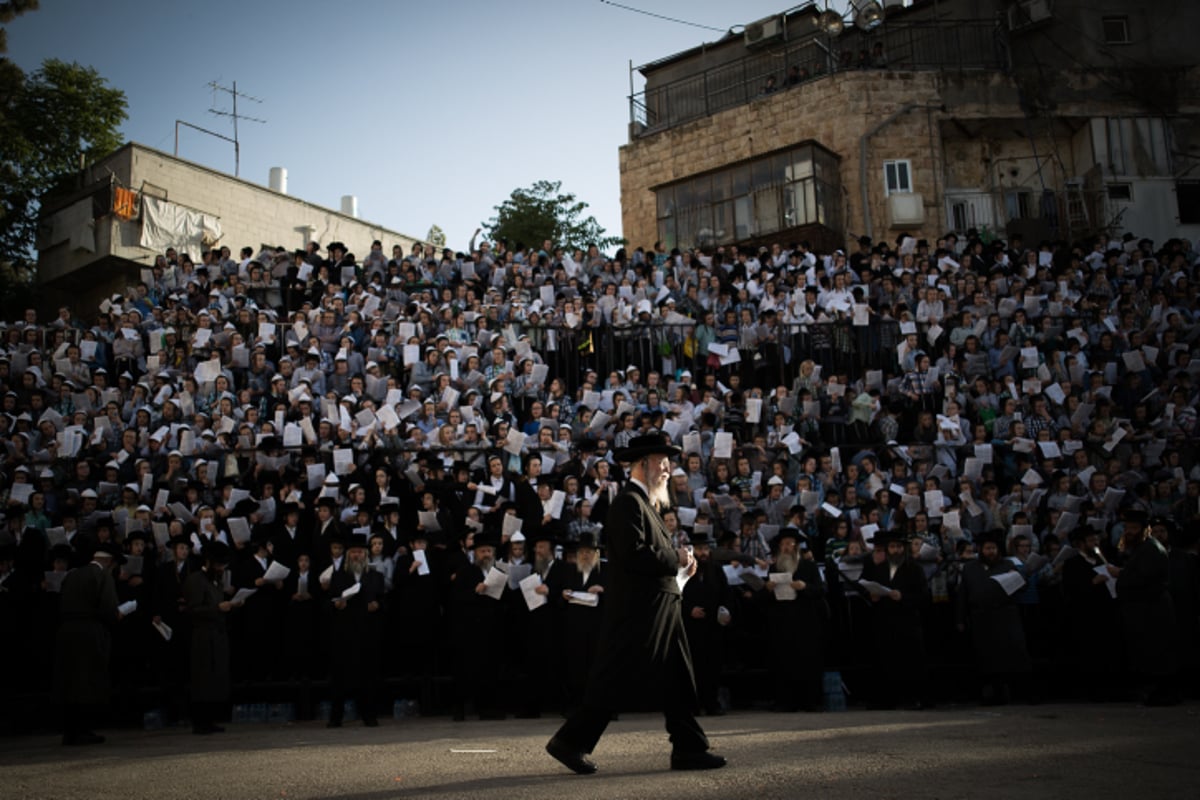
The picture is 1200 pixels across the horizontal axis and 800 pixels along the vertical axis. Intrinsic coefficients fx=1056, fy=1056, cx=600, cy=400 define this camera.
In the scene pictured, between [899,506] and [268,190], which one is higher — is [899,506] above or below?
below

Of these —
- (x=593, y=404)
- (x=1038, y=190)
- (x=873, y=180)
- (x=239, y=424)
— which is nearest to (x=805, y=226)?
(x=873, y=180)

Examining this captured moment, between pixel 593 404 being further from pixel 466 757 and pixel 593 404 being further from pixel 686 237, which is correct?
pixel 686 237

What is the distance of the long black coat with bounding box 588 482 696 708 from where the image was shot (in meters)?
6.43

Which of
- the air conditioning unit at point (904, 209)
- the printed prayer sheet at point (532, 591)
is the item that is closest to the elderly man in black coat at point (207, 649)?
the printed prayer sheet at point (532, 591)

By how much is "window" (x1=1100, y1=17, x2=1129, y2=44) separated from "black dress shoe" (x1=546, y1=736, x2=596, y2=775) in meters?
30.9

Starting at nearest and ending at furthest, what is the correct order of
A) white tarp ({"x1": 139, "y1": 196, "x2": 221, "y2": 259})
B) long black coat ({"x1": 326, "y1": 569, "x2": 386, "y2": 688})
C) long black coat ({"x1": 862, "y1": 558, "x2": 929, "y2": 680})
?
long black coat ({"x1": 326, "y1": 569, "x2": 386, "y2": 688}) → long black coat ({"x1": 862, "y1": 558, "x2": 929, "y2": 680}) → white tarp ({"x1": 139, "y1": 196, "x2": 221, "y2": 259})

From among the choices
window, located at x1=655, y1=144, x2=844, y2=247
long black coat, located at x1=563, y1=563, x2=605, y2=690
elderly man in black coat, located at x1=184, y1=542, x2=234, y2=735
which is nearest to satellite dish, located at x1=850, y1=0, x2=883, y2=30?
window, located at x1=655, y1=144, x2=844, y2=247

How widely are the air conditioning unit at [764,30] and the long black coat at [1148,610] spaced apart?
24.6m

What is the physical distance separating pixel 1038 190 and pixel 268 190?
2476cm

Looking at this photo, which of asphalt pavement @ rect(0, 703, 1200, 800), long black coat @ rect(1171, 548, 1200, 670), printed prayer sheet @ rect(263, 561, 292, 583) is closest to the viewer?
asphalt pavement @ rect(0, 703, 1200, 800)

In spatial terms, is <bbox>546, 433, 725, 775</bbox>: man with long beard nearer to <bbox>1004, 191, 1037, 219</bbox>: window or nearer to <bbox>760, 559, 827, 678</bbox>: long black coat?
<bbox>760, 559, 827, 678</bbox>: long black coat

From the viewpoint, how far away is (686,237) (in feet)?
102

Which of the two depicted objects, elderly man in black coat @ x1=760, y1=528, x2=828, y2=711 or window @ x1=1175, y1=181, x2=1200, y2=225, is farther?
window @ x1=1175, y1=181, x2=1200, y2=225

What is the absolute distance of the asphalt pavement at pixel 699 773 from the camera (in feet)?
18.8
